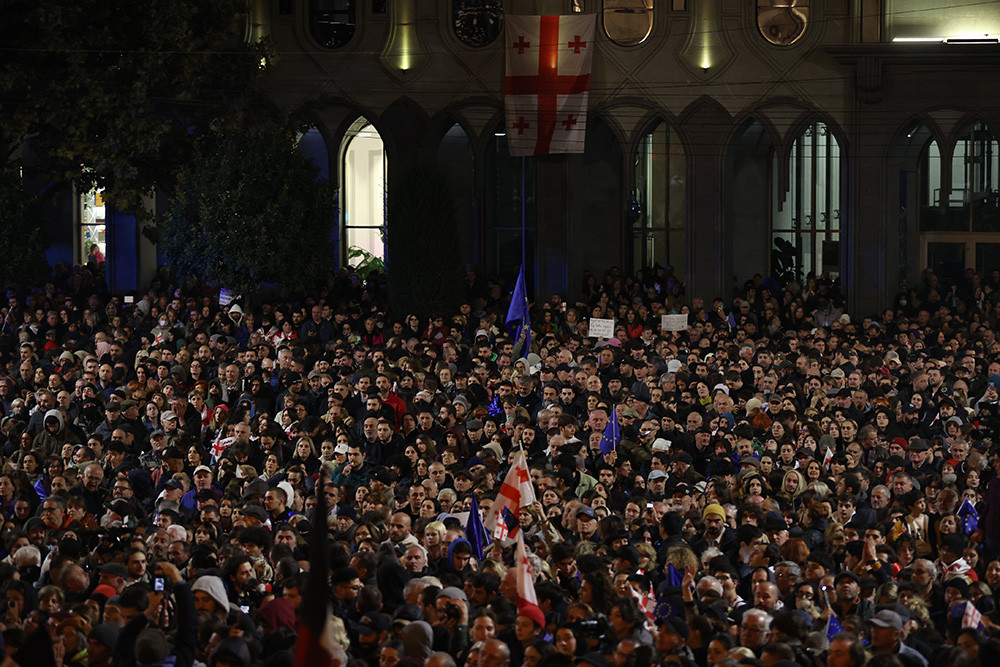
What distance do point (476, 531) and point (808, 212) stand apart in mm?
24677

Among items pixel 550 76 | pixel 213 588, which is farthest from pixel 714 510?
pixel 550 76

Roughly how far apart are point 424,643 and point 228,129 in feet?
69.6

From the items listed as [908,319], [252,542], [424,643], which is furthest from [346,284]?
[424,643]

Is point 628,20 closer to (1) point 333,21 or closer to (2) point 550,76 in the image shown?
(2) point 550,76

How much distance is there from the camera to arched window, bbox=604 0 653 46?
106 feet

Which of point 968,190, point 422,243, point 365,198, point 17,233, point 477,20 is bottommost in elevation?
point 422,243

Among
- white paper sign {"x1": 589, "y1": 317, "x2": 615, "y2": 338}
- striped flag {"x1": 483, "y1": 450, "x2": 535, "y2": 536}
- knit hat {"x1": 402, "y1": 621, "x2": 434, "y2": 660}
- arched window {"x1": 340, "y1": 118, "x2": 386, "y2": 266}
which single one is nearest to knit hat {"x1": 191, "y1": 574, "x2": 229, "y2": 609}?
knit hat {"x1": 402, "y1": 621, "x2": 434, "y2": 660}

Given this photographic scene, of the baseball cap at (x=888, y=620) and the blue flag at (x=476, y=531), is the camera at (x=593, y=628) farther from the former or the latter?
the blue flag at (x=476, y=531)

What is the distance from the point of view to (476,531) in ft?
42.7

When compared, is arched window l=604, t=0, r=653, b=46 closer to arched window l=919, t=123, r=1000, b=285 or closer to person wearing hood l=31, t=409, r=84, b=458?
arched window l=919, t=123, r=1000, b=285

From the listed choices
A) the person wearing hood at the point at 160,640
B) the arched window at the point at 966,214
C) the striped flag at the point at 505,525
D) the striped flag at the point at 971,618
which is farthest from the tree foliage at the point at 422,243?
the striped flag at the point at 971,618

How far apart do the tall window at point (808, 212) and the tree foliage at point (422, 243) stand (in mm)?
10035

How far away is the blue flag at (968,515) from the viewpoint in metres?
13.8

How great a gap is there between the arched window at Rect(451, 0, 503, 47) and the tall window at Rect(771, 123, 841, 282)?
25.3ft
